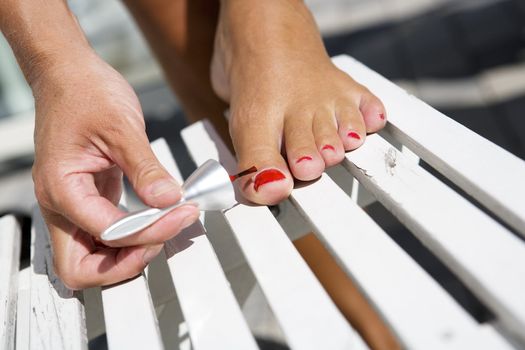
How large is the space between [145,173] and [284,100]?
31 centimetres

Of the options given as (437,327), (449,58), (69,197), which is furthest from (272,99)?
(449,58)

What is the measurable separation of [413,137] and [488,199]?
17cm

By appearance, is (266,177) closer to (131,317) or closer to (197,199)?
(197,199)

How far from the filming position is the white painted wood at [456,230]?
505mm

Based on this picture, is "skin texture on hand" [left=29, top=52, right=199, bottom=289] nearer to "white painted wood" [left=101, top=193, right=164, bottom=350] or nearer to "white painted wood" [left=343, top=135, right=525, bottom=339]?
"white painted wood" [left=101, top=193, right=164, bottom=350]

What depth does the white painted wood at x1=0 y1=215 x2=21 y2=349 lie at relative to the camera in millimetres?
706

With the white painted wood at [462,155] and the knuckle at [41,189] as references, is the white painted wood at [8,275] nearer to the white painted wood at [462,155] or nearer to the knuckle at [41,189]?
the knuckle at [41,189]

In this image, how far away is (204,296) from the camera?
Answer: 2.07ft

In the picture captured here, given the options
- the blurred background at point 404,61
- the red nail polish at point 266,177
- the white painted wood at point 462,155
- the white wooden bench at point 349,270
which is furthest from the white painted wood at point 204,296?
the blurred background at point 404,61

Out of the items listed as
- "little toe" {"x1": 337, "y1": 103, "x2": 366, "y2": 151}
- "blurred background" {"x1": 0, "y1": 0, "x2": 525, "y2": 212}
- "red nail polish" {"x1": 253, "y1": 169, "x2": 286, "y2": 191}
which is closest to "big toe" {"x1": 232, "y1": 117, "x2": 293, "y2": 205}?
"red nail polish" {"x1": 253, "y1": 169, "x2": 286, "y2": 191}

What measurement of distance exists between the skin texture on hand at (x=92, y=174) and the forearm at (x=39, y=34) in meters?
0.03

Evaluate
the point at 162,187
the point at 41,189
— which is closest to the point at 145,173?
the point at 162,187

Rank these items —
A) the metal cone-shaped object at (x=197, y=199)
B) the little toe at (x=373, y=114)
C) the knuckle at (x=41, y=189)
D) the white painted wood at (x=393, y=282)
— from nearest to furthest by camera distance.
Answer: the white painted wood at (x=393, y=282)
the metal cone-shaped object at (x=197, y=199)
the knuckle at (x=41, y=189)
the little toe at (x=373, y=114)

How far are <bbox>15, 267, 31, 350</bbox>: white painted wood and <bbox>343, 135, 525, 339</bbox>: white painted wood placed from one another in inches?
20.0
